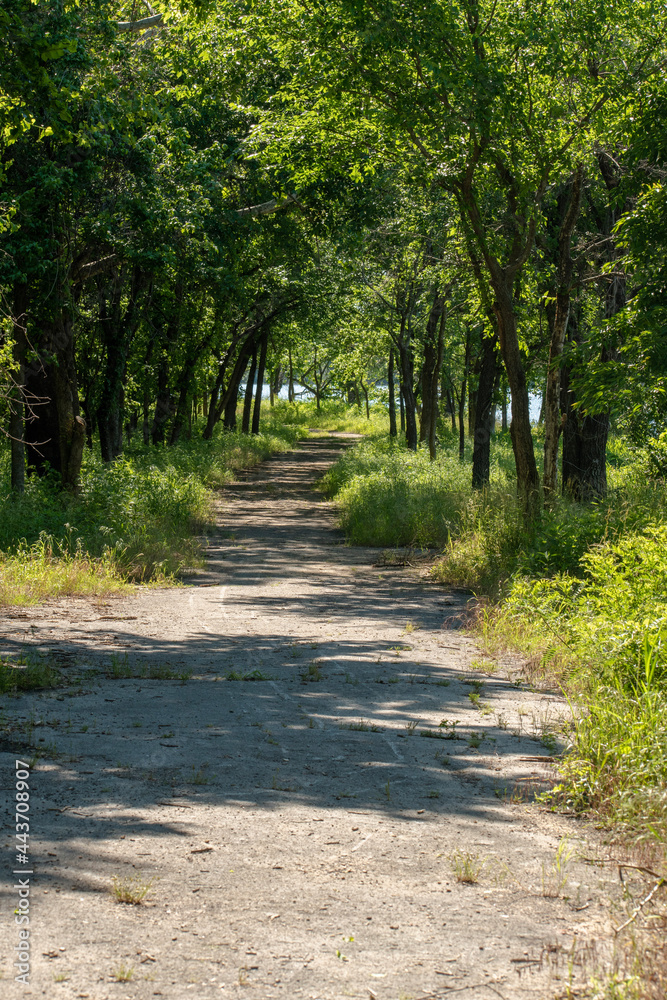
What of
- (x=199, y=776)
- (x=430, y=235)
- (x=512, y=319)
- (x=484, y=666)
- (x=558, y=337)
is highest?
(x=430, y=235)

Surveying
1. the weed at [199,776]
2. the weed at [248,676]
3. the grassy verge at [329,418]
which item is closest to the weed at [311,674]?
the weed at [248,676]

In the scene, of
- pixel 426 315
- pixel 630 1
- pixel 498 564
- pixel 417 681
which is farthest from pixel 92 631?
pixel 426 315

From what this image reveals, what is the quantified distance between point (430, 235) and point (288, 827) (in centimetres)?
1585

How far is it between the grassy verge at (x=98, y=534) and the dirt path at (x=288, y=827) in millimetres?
1801

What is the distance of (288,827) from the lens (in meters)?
3.88

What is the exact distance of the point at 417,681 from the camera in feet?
21.7

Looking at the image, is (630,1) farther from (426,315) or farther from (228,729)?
(426,315)

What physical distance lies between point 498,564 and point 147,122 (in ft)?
26.8

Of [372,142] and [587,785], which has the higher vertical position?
[372,142]

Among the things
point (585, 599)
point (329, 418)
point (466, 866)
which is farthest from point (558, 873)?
point (329, 418)

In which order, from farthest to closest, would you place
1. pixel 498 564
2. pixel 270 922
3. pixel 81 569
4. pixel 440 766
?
pixel 498 564 < pixel 81 569 < pixel 440 766 < pixel 270 922

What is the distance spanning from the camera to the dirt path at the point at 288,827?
110 inches

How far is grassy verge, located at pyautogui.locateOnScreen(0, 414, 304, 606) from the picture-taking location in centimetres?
971

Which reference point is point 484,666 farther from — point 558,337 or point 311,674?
point 558,337
